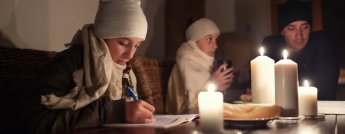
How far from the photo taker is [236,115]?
76cm

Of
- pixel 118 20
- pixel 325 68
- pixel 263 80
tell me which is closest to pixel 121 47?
pixel 118 20

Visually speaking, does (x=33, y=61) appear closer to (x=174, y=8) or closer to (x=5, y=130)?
(x=5, y=130)

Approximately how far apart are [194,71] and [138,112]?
100 centimetres

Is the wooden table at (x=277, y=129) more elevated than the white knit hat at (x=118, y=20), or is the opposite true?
the white knit hat at (x=118, y=20)

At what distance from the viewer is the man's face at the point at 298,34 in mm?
2029

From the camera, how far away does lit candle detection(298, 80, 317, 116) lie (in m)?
0.92

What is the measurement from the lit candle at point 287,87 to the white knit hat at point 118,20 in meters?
0.51

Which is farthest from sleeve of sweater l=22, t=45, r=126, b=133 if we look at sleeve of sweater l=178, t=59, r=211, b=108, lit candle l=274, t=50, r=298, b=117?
sleeve of sweater l=178, t=59, r=211, b=108

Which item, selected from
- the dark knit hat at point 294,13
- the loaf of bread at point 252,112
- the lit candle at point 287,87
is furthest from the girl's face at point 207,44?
the loaf of bread at point 252,112

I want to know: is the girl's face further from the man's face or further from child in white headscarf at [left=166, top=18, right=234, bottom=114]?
the man's face

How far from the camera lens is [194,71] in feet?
6.14

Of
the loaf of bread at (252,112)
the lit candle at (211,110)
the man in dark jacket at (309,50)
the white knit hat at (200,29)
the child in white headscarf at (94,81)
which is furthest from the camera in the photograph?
the man in dark jacket at (309,50)

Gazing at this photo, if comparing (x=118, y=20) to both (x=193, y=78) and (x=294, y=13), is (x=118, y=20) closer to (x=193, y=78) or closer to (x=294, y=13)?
(x=193, y=78)

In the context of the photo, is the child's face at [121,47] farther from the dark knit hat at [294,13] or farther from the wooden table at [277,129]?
the dark knit hat at [294,13]
